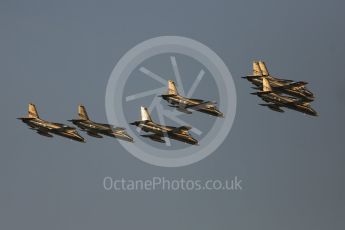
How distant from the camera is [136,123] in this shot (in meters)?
199

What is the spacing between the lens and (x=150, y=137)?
656ft

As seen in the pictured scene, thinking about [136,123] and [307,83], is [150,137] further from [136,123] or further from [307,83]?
[307,83]

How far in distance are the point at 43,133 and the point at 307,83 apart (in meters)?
57.3

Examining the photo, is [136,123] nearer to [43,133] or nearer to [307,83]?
[43,133]

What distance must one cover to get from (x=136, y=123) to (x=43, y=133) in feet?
65.8

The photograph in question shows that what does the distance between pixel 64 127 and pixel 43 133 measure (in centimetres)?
467

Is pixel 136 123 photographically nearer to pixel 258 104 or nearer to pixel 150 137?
pixel 150 137

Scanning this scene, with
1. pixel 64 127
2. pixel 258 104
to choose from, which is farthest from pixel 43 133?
pixel 258 104

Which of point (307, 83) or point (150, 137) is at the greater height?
point (307, 83)

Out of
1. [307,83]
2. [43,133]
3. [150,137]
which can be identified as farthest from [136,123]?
[307,83]

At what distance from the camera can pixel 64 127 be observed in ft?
656

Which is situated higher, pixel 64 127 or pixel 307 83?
pixel 307 83

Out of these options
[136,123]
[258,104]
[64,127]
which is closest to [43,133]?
[64,127]

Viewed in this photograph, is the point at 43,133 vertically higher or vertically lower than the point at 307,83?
lower
